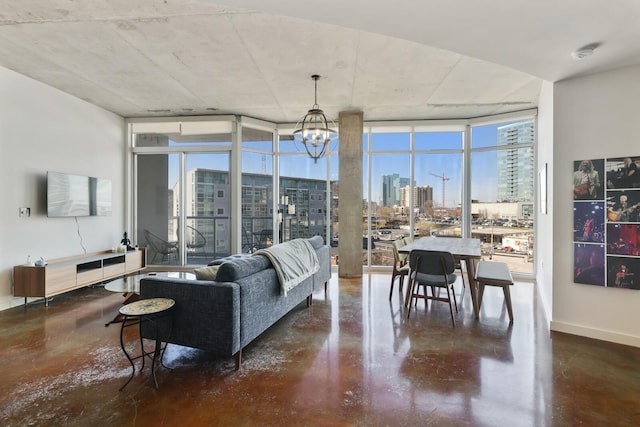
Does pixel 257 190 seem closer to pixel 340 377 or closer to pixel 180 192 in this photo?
pixel 180 192

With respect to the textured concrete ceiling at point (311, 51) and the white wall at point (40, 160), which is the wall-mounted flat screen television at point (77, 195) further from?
the textured concrete ceiling at point (311, 51)

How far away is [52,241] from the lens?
4473 millimetres

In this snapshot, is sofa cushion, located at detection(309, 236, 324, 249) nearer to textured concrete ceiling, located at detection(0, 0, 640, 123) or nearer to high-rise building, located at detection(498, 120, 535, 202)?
textured concrete ceiling, located at detection(0, 0, 640, 123)

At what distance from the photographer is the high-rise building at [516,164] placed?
5.44 metres

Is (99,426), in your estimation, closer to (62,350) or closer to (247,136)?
(62,350)

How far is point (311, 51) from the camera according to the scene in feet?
11.2

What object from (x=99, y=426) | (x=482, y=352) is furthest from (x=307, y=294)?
(x=99, y=426)

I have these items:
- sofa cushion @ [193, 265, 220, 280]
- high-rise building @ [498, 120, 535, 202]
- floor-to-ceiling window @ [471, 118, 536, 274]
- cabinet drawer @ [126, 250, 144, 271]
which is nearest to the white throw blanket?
sofa cushion @ [193, 265, 220, 280]

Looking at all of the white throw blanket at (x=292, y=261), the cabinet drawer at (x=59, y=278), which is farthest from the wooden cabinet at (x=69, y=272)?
the white throw blanket at (x=292, y=261)

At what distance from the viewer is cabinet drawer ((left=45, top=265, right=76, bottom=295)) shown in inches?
154

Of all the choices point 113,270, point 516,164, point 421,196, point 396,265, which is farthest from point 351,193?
point 113,270

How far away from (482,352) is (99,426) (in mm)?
2932

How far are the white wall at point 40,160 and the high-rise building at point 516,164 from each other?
7458mm

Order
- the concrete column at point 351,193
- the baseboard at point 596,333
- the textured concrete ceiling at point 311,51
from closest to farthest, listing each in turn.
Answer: the textured concrete ceiling at point 311,51, the baseboard at point 596,333, the concrete column at point 351,193
